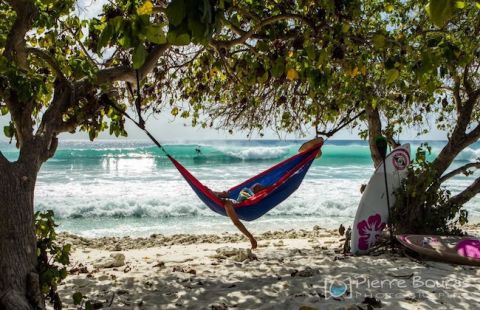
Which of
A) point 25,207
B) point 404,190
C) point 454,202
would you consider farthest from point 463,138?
point 25,207

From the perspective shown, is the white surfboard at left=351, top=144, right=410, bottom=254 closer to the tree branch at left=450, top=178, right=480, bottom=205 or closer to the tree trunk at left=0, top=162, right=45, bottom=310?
the tree branch at left=450, top=178, right=480, bottom=205

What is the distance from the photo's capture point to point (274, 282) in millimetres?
2410

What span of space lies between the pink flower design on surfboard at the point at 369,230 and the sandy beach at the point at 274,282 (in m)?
0.15

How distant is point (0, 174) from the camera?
5.41 feet

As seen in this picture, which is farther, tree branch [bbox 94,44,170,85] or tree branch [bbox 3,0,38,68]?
tree branch [bbox 94,44,170,85]

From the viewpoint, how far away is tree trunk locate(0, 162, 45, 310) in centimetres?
156

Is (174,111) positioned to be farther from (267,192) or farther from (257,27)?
(257,27)

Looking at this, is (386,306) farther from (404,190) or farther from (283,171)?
(283,171)

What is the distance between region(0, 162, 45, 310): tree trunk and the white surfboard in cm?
221

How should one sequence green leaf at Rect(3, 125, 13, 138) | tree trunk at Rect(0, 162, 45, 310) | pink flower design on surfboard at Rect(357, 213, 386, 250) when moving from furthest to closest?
pink flower design on surfboard at Rect(357, 213, 386, 250) < green leaf at Rect(3, 125, 13, 138) < tree trunk at Rect(0, 162, 45, 310)

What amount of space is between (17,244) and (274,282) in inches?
55.4

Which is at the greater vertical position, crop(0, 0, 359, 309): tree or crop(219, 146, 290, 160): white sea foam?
crop(0, 0, 359, 309): tree

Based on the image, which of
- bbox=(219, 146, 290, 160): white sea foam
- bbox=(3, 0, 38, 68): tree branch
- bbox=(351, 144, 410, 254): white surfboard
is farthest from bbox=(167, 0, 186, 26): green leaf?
bbox=(219, 146, 290, 160): white sea foam

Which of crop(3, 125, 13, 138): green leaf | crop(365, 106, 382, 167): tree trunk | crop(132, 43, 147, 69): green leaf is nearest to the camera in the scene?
crop(132, 43, 147, 69): green leaf
